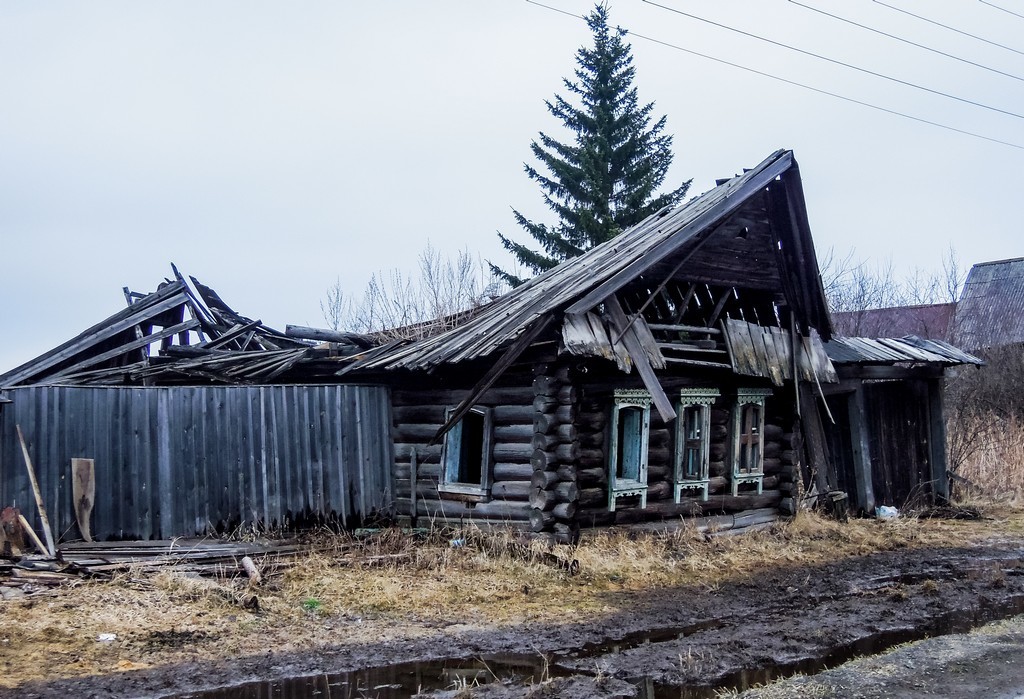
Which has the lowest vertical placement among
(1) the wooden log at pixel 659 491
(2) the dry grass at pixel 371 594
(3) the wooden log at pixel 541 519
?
(2) the dry grass at pixel 371 594

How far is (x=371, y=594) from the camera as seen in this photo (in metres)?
9.75

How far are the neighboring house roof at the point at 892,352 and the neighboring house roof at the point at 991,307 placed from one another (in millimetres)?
14690

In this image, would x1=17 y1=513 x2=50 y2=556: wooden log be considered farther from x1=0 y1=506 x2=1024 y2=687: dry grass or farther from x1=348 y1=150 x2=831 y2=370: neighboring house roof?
x1=348 y1=150 x2=831 y2=370: neighboring house roof

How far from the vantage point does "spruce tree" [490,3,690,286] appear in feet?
89.5

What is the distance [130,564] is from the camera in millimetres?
9641

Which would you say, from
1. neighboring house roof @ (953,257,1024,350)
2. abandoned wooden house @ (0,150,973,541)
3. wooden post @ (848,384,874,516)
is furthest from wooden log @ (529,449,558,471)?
neighboring house roof @ (953,257,1024,350)

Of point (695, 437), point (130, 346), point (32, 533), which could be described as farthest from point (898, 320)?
point (32, 533)

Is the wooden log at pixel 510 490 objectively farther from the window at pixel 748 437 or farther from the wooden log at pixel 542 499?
the window at pixel 748 437

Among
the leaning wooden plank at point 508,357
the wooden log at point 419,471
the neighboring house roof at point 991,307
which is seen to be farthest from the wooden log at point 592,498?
the neighboring house roof at point 991,307

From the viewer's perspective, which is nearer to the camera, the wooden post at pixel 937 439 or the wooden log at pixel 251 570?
the wooden log at pixel 251 570

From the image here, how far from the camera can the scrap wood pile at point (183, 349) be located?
43.2 feet

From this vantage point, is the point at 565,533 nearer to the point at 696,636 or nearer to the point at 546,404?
the point at 546,404

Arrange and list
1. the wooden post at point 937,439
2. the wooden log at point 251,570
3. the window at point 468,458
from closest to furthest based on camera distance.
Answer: the wooden log at point 251,570, the window at point 468,458, the wooden post at point 937,439

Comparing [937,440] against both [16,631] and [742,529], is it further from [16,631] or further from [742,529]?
[16,631]
